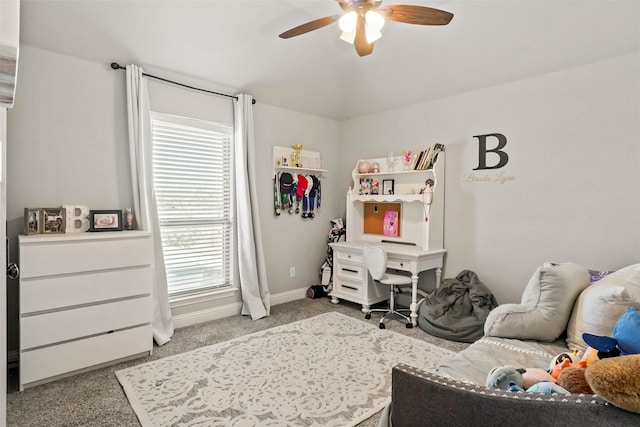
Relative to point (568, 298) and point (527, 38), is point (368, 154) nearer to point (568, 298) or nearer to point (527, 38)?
point (527, 38)

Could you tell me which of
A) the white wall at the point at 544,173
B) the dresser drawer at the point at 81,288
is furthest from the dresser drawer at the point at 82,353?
the white wall at the point at 544,173

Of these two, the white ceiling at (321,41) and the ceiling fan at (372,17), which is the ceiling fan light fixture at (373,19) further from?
the white ceiling at (321,41)

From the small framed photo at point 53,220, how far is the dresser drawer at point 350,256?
107 inches

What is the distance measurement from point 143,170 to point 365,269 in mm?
2469

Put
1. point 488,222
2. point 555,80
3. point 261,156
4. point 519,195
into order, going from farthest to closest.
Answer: point 261,156 < point 488,222 < point 519,195 < point 555,80

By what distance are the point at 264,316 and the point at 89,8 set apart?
10.2 feet

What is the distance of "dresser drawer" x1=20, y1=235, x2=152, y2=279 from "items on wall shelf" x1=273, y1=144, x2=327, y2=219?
1.82 meters

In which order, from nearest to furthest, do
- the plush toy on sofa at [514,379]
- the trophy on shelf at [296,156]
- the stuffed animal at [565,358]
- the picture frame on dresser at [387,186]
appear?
the plush toy on sofa at [514,379] → the stuffed animal at [565,358] → the picture frame on dresser at [387,186] → the trophy on shelf at [296,156]

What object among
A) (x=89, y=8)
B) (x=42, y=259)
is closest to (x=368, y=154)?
(x=89, y=8)

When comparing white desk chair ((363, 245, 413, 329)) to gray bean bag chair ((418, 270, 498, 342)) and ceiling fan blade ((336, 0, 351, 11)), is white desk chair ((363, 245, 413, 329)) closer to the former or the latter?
gray bean bag chair ((418, 270, 498, 342))

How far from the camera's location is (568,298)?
2123 mm

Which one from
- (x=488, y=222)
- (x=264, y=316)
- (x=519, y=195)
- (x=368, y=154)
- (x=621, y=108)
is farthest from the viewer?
(x=368, y=154)

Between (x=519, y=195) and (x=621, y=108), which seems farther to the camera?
(x=519, y=195)

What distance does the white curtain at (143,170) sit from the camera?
3.03m
